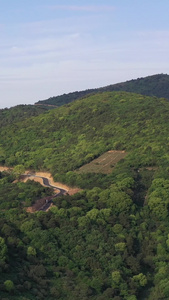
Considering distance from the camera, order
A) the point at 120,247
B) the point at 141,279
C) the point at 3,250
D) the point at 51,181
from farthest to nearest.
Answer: the point at 51,181 < the point at 120,247 < the point at 141,279 < the point at 3,250

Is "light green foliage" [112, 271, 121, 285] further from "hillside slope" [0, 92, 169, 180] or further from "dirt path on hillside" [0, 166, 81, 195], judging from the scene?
"hillside slope" [0, 92, 169, 180]

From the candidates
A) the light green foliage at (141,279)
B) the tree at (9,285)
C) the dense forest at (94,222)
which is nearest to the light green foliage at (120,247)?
the dense forest at (94,222)

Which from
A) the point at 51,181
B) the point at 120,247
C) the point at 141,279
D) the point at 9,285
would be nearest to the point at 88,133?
the point at 51,181

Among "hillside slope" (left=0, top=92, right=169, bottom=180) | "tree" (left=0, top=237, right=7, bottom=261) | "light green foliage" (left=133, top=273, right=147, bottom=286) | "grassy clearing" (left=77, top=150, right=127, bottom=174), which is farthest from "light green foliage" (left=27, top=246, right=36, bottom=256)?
"hillside slope" (left=0, top=92, right=169, bottom=180)

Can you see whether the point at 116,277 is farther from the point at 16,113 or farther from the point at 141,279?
the point at 16,113

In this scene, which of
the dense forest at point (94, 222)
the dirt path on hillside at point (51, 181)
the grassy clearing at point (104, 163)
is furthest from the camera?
the grassy clearing at point (104, 163)

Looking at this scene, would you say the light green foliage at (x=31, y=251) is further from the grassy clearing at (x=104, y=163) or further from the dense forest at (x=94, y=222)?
the grassy clearing at (x=104, y=163)

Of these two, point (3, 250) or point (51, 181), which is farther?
point (51, 181)
